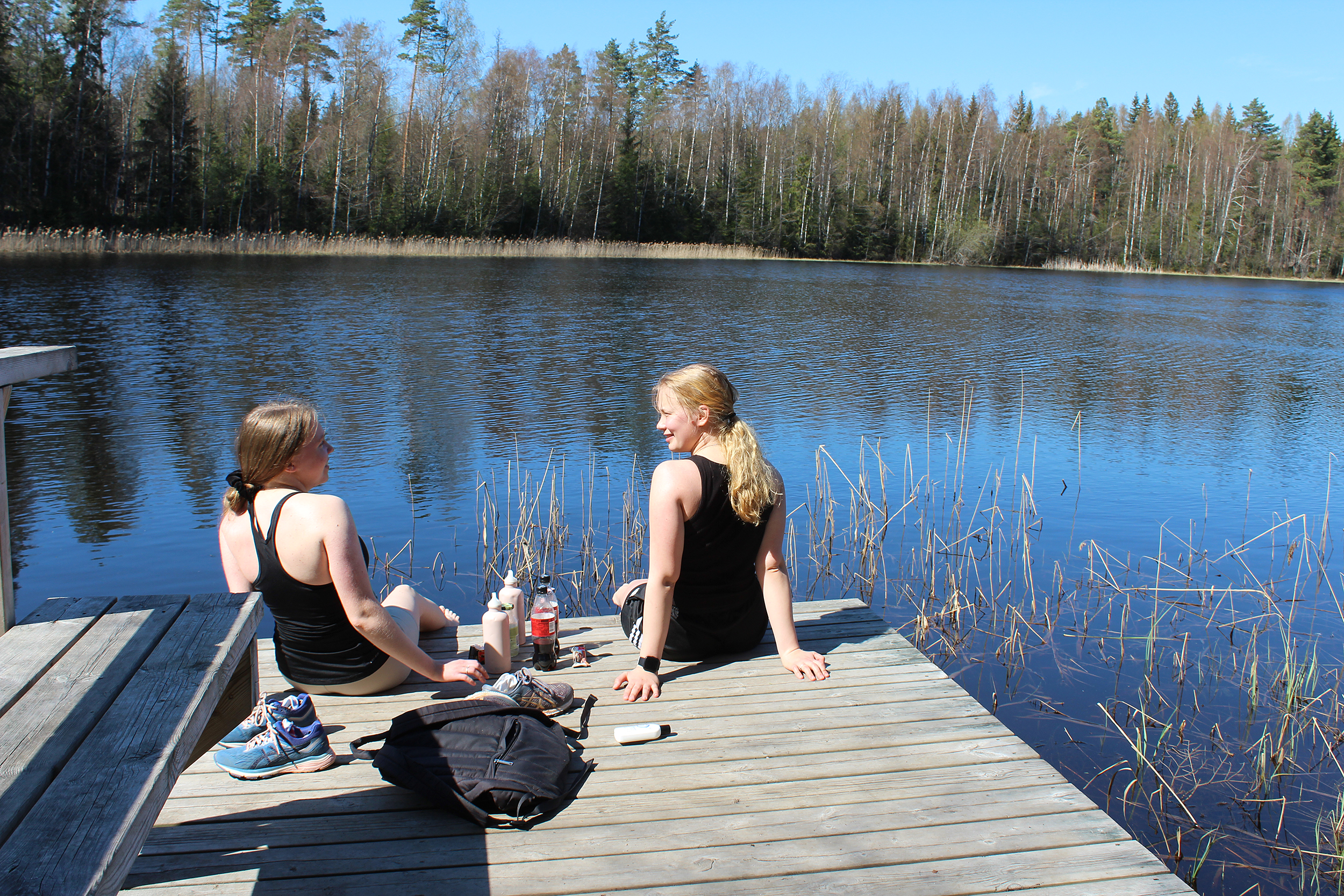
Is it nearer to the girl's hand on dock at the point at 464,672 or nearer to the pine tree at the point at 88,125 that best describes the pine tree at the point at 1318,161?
the pine tree at the point at 88,125

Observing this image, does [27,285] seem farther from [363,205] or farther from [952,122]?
[952,122]

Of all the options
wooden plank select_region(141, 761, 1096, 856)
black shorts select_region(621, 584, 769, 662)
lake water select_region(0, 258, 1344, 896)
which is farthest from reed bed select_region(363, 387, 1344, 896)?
black shorts select_region(621, 584, 769, 662)

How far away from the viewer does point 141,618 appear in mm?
2357

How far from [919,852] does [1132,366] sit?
16.2 m

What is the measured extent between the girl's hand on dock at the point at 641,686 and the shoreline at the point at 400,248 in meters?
28.9

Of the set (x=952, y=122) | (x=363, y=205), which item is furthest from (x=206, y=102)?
(x=952, y=122)

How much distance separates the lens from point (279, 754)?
2574 mm

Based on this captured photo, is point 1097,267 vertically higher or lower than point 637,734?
higher

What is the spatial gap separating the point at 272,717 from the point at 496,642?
2.93ft

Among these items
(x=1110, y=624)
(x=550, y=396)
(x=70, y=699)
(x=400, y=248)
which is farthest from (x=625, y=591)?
(x=400, y=248)

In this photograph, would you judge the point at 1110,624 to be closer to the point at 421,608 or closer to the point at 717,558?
the point at 717,558

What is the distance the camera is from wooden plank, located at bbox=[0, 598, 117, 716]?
6.39 feet

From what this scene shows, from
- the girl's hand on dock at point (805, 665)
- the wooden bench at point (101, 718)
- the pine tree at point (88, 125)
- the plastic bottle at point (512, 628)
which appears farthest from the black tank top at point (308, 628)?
the pine tree at point (88, 125)

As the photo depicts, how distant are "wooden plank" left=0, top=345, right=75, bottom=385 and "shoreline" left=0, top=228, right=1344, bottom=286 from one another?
2856 centimetres
